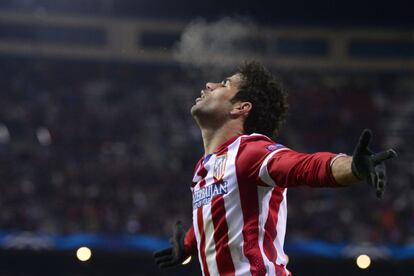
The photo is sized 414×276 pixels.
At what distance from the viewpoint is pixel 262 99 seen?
411 cm

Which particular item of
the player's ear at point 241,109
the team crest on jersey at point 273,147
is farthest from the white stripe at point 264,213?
the player's ear at point 241,109

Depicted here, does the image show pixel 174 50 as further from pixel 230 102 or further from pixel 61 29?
pixel 230 102

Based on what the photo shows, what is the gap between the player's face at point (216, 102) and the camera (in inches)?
157

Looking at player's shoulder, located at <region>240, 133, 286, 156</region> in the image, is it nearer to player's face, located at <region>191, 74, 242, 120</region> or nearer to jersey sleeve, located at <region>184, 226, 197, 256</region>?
player's face, located at <region>191, 74, 242, 120</region>

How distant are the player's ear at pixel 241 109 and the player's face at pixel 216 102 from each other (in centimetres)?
2

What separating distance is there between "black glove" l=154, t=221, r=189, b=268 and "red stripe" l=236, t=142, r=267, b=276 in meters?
1.07

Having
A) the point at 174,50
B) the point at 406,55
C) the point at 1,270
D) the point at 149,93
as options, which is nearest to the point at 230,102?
the point at 1,270

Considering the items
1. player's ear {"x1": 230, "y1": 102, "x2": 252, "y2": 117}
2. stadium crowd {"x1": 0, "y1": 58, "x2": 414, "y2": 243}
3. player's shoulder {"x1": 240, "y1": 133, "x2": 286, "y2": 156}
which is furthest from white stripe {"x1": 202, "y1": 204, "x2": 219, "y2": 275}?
stadium crowd {"x1": 0, "y1": 58, "x2": 414, "y2": 243}

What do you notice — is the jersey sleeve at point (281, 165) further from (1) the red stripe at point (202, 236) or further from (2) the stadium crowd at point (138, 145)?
(2) the stadium crowd at point (138, 145)

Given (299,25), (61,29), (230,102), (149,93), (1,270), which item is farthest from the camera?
(299,25)

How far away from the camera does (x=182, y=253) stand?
457 centimetres

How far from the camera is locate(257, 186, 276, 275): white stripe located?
11.6ft

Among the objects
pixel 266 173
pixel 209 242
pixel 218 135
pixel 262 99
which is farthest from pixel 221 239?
pixel 262 99

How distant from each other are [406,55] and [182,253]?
874 inches
